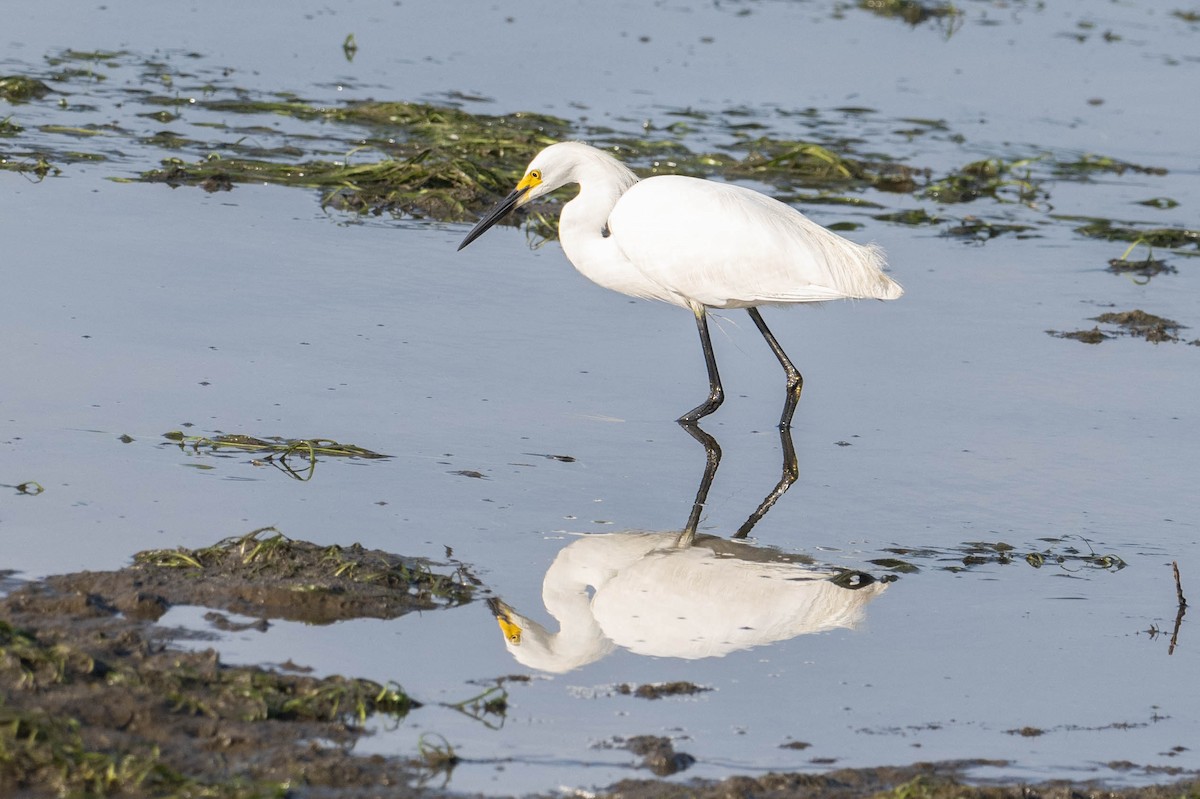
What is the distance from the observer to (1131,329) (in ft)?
32.2

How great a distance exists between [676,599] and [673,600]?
16mm

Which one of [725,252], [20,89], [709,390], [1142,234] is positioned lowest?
[709,390]

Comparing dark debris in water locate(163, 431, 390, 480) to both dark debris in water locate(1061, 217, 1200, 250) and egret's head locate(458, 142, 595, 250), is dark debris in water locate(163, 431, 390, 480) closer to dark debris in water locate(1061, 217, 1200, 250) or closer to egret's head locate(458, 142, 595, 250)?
egret's head locate(458, 142, 595, 250)

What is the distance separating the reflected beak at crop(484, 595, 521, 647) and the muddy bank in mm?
421

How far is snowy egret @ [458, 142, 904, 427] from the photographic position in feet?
26.1

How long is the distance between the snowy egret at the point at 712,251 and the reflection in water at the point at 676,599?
175 cm

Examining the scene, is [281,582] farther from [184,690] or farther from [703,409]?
[703,409]

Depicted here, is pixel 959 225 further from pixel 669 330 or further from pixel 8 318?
pixel 8 318

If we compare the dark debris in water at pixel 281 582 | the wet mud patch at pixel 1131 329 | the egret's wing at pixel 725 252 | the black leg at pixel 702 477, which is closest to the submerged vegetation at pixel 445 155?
the wet mud patch at pixel 1131 329

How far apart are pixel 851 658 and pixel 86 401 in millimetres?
3310

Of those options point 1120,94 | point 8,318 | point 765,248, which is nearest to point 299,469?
point 8,318

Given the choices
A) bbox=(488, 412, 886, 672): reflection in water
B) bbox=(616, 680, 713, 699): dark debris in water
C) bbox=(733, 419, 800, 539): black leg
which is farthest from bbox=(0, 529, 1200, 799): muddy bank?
bbox=(733, 419, 800, 539): black leg

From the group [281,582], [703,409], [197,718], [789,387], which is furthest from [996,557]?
[197,718]

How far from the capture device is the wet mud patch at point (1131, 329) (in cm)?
964
